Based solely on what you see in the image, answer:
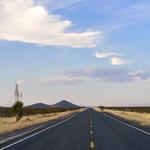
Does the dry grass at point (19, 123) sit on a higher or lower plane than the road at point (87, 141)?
higher

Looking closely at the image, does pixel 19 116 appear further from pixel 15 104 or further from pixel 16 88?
pixel 16 88

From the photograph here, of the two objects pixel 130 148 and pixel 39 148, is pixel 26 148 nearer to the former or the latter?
pixel 39 148

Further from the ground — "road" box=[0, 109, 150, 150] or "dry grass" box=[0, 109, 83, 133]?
"dry grass" box=[0, 109, 83, 133]

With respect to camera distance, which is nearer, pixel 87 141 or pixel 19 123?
pixel 87 141

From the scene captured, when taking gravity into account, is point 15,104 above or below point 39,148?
above

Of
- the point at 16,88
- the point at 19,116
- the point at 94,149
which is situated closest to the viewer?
the point at 94,149

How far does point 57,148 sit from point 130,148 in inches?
117

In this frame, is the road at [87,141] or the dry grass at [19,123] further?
the dry grass at [19,123]

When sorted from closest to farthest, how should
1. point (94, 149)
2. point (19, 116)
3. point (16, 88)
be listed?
point (94, 149)
point (19, 116)
point (16, 88)

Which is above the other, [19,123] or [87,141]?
[19,123]

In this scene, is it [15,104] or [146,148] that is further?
[15,104]

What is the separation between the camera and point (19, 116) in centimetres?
7238

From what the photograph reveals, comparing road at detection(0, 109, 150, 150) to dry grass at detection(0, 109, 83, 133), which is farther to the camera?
dry grass at detection(0, 109, 83, 133)

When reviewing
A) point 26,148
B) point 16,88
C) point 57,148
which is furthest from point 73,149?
point 16,88
